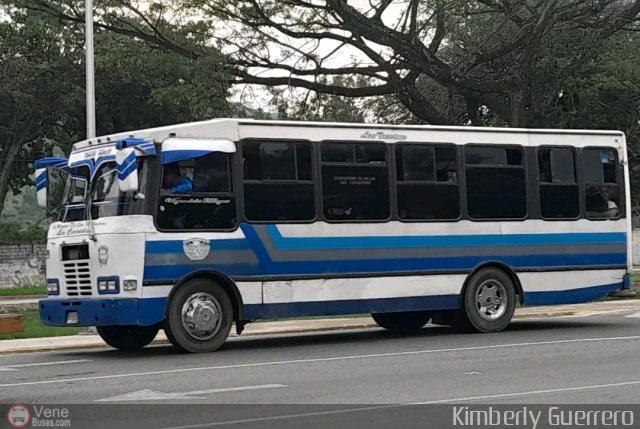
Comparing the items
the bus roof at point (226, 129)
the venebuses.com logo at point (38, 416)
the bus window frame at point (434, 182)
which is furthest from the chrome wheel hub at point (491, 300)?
the venebuses.com logo at point (38, 416)

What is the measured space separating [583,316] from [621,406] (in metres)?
12.1

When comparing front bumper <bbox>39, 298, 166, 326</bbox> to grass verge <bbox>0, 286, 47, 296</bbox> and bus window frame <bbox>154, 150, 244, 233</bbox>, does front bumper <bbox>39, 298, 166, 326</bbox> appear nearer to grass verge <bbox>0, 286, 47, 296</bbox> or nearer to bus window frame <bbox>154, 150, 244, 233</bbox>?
bus window frame <bbox>154, 150, 244, 233</bbox>

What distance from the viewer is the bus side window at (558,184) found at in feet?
60.3

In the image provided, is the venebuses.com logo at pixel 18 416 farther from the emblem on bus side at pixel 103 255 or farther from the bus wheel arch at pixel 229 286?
the bus wheel arch at pixel 229 286

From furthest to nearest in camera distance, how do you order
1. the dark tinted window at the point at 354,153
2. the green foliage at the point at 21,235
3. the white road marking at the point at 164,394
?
the green foliage at the point at 21,235, the dark tinted window at the point at 354,153, the white road marking at the point at 164,394

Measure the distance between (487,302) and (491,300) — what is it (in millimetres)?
80

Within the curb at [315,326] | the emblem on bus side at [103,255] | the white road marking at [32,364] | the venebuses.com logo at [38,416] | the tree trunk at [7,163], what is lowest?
the venebuses.com logo at [38,416]

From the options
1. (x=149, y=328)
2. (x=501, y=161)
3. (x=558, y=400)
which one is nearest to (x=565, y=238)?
(x=501, y=161)

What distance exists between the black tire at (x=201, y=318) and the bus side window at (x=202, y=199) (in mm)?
823

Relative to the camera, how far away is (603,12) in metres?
27.0

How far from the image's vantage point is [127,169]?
1452cm

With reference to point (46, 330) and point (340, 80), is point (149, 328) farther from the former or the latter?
point (340, 80)

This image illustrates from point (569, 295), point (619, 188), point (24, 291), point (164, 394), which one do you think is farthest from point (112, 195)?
point (24, 291)

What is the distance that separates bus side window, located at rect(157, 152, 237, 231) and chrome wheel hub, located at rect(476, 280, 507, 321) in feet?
14.7
